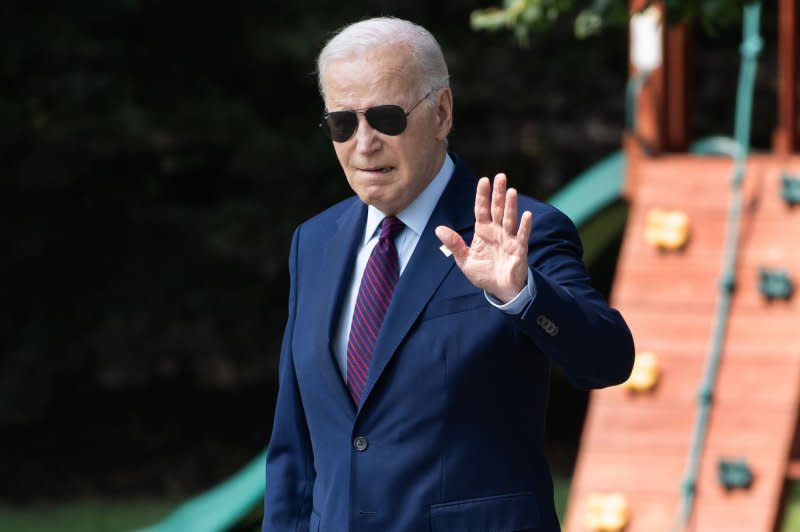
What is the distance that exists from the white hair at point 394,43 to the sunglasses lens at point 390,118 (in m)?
0.08

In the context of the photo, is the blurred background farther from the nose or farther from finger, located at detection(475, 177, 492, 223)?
finger, located at detection(475, 177, 492, 223)

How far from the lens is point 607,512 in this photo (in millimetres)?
6430

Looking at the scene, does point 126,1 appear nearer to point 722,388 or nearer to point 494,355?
point 722,388

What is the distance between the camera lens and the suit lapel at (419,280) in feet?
9.39

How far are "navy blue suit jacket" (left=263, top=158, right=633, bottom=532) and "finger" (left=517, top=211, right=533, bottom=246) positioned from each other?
0.43ft

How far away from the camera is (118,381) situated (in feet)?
42.2

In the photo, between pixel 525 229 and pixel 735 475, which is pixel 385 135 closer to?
pixel 525 229

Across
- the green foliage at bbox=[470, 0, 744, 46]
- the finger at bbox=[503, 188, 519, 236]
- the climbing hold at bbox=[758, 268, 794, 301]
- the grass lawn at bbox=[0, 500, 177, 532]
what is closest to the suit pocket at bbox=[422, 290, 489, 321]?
the finger at bbox=[503, 188, 519, 236]

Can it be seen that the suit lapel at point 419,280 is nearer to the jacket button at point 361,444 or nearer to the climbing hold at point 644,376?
the jacket button at point 361,444

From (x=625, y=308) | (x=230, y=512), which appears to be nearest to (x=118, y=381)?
(x=230, y=512)

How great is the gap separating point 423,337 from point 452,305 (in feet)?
0.26

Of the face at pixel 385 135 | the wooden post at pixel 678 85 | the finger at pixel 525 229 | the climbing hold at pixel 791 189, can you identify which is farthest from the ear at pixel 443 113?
the wooden post at pixel 678 85

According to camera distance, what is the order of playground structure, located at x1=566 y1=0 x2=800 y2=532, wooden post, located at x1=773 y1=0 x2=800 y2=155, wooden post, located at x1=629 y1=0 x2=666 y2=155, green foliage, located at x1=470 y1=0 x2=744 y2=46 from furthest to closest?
wooden post, located at x1=629 y1=0 x2=666 y2=155 → wooden post, located at x1=773 y1=0 x2=800 y2=155 → playground structure, located at x1=566 y1=0 x2=800 y2=532 → green foliage, located at x1=470 y1=0 x2=744 y2=46

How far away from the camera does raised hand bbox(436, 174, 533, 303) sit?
2.63 metres
